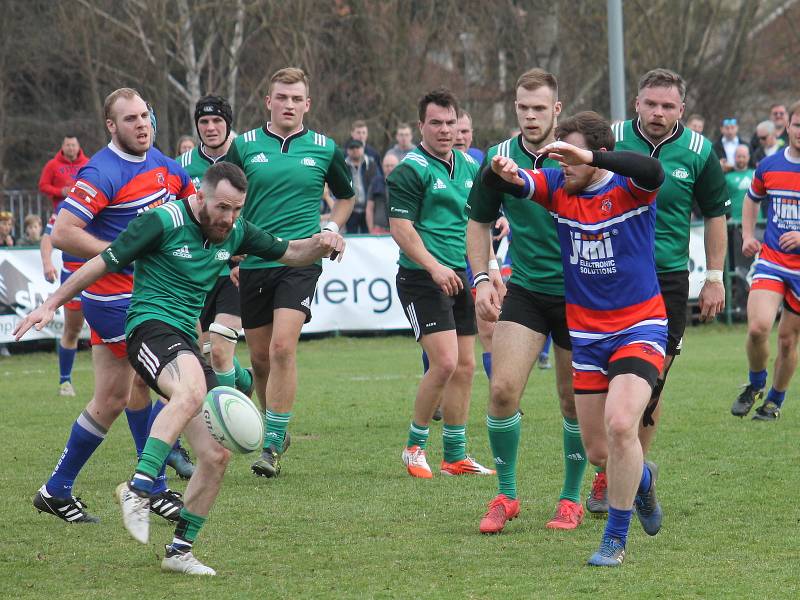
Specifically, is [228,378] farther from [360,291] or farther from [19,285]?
[360,291]

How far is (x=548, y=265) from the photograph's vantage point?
6809 mm

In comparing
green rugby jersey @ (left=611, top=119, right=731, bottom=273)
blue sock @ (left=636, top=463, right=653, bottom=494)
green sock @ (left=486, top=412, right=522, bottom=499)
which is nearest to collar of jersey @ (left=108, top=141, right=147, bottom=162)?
green sock @ (left=486, top=412, right=522, bottom=499)

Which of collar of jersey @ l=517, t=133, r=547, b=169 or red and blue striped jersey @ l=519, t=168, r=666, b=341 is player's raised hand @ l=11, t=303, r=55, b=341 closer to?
red and blue striped jersey @ l=519, t=168, r=666, b=341

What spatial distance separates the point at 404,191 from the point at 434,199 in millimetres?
234

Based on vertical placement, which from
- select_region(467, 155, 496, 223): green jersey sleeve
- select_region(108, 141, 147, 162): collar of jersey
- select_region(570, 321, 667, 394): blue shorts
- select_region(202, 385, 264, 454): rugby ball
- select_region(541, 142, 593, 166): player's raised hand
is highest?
select_region(541, 142, 593, 166): player's raised hand

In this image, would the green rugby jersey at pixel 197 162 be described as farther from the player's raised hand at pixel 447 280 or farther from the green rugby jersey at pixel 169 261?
the green rugby jersey at pixel 169 261

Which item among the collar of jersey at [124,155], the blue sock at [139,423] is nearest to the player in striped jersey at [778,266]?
the blue sock at [139,423]

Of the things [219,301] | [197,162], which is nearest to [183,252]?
[219,301]

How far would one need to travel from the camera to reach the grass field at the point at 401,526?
5574 millimetres

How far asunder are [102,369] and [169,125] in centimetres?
1883

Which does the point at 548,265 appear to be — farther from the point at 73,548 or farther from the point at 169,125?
the point at 169,125

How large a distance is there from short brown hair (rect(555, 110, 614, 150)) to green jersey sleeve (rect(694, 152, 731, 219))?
1142mm

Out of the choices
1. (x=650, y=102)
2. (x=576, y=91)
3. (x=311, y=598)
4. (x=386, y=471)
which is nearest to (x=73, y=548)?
(x=311, y=598)

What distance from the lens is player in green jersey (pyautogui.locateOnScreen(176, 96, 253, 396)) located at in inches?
362
